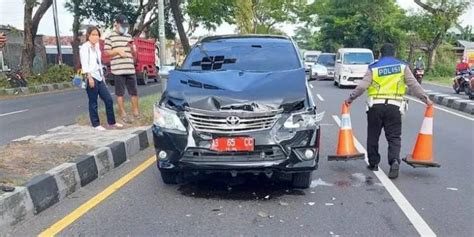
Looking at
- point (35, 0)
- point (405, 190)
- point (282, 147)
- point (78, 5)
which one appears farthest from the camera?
point (78, 5)

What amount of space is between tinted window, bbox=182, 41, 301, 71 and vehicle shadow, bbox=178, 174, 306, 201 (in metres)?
1.32

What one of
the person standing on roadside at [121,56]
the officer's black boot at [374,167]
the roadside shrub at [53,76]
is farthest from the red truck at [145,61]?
the officer's black boot at [374,167]

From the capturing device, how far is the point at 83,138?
7.73 meters

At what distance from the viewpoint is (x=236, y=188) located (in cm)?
561

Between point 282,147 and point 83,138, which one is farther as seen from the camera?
point 83,138

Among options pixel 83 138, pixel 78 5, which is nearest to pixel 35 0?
pixel 78 5

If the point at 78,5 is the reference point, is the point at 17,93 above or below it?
below

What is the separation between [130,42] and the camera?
9227 mm

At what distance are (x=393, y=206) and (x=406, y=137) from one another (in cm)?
446

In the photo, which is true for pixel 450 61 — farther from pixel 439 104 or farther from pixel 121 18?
pixel 121 18

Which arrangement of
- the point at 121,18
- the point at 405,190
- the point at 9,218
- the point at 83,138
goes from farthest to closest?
1. the point at 121,18
2. the point at 83,138
3. the point at 405,190
4. the point at 9,218

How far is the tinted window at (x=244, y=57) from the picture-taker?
624cm

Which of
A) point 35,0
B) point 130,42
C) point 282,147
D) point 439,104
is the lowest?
point 439,104

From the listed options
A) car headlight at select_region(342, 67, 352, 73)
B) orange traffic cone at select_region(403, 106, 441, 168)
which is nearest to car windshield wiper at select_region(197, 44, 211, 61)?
orange traffic cone at select_region(403, 106, 441, 168)
